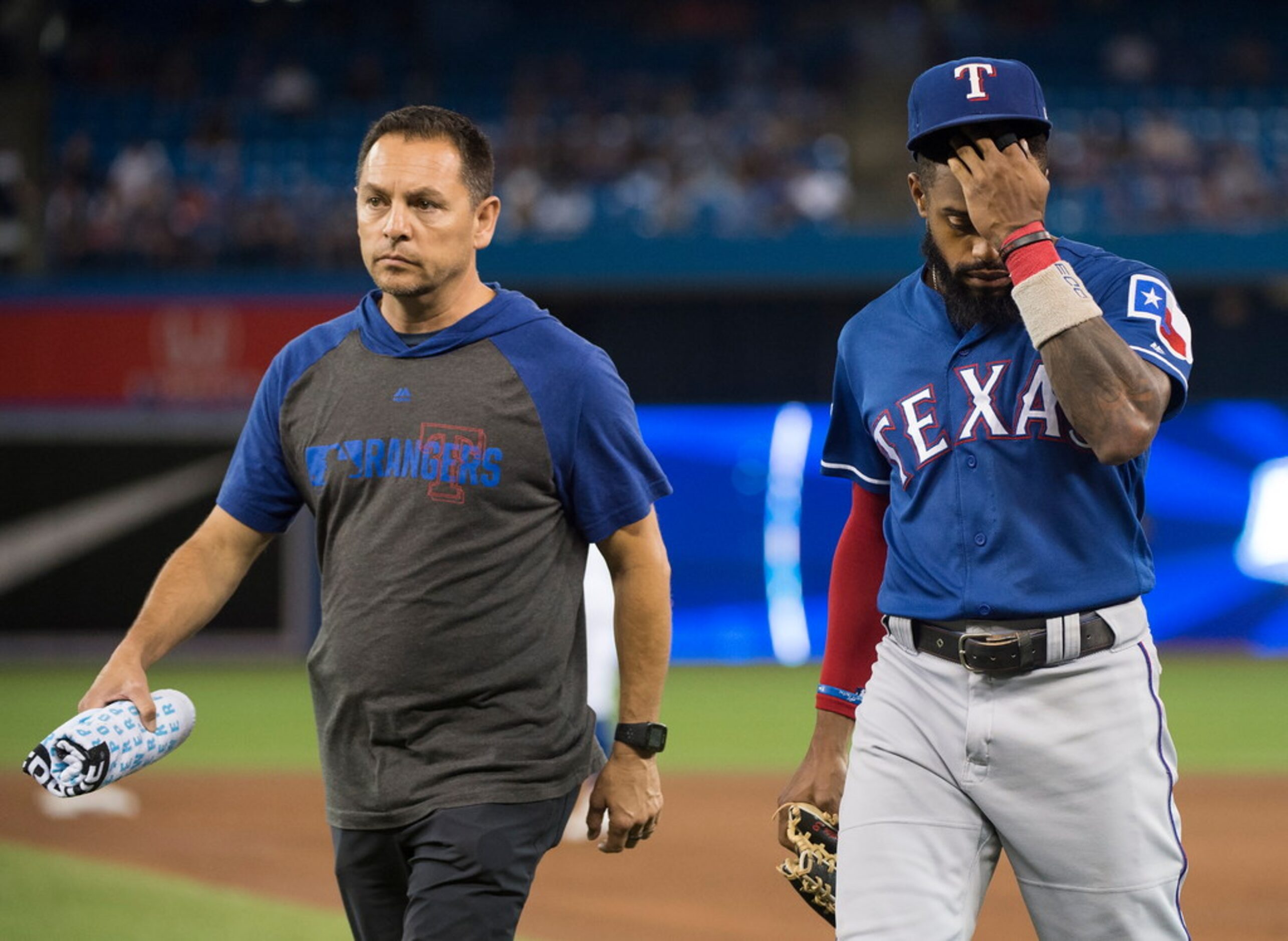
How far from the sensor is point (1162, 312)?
3.16 meters

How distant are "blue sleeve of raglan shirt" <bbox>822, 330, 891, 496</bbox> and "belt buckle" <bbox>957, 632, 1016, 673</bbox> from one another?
495 mm

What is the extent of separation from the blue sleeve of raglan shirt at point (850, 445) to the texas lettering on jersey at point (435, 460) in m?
0.72

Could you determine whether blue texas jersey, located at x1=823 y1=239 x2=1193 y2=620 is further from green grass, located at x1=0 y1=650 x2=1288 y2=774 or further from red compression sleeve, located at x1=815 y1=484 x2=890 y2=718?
green grass, located at x1=0 y1=650 x2=1288 y2=774

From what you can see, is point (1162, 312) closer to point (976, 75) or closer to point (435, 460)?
point (976, 75)

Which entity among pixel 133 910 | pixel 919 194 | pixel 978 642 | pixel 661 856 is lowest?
pixel 661 856

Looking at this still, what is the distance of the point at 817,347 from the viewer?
21.8 metres

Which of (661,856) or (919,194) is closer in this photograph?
(919,194)

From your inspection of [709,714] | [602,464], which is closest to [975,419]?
[602,464]

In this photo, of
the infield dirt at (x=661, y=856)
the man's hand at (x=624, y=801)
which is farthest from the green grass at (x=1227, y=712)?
the man's hand at (x=624, y=801)

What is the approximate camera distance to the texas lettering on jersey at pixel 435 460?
3.40 metres

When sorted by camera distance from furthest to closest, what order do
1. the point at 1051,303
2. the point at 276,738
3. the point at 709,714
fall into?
the point at 709,714, the point at 276,738, the point at 1051,303

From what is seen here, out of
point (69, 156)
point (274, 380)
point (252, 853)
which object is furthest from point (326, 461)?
point (69, 156)

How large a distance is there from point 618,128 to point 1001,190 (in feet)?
65.5

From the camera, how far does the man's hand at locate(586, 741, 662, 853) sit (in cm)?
349
